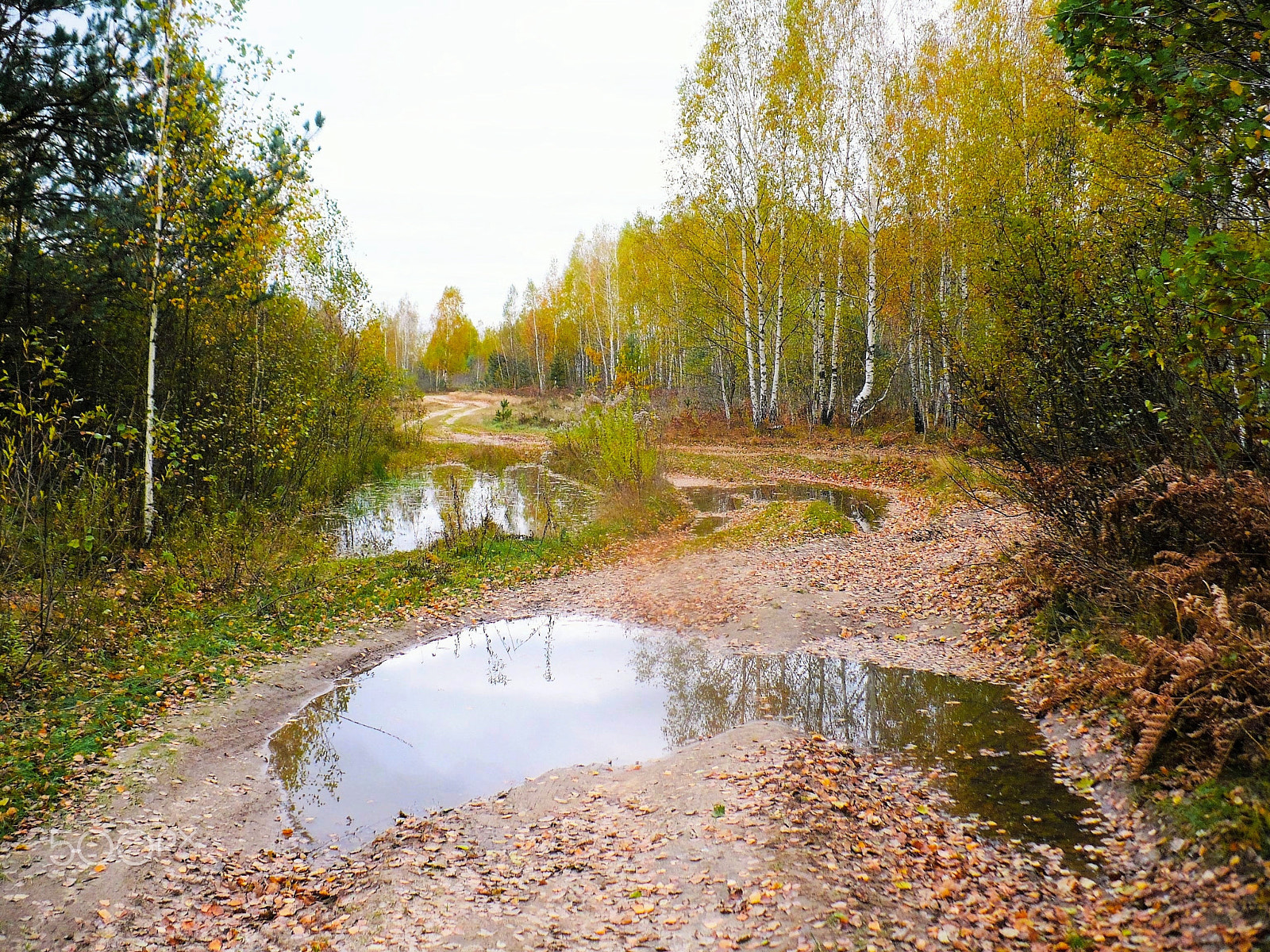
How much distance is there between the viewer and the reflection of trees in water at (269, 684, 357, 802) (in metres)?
Result: 5.74

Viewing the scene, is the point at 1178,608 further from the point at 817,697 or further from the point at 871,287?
the point at 871,287

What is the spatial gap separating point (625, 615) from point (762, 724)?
383 cm

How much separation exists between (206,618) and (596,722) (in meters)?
5.07

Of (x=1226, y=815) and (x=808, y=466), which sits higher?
(x=808, y=466)

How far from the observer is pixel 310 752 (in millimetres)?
6250

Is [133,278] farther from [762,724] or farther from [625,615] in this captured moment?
[762,724]

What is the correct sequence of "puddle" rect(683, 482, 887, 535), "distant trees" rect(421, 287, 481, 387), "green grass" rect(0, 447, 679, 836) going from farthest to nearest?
"distant trees" rect(421, 287, 481, 387) < "puddle" rect(683, 482, 887, 535) < "green grass" rect(0, 447, 679, 836)

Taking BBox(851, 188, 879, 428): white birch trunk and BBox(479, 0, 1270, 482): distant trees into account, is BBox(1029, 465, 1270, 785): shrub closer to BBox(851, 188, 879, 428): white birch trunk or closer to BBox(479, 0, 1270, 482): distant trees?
BBox(479, 0, 1270, 482): distant trees

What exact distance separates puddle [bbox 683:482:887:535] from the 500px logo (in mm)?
10432

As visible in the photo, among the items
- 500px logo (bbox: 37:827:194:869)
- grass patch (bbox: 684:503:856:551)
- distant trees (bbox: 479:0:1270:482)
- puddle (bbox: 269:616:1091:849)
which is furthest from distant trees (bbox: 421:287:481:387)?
500px logo (bbox: 37:827:194:869)

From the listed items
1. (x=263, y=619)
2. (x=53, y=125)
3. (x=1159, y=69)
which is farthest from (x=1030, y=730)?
(x=53, y=125)

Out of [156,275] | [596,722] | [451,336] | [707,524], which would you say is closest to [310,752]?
[596,722]

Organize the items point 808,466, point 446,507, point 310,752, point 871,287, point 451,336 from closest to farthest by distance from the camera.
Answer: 1. point 310,752
2. point 446,507
3. point 808,466
4. point 871,287
5. point 451,336

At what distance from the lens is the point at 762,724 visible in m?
6.28
